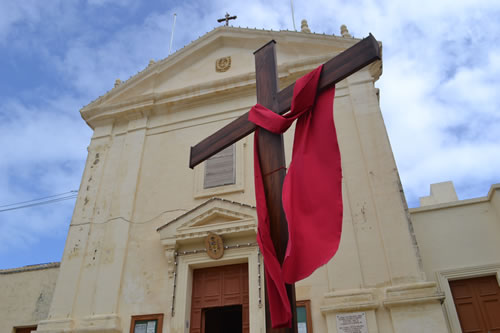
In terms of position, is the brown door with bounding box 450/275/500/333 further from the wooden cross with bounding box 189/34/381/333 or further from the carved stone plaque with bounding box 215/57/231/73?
the carved stone plaque with bounding box 215/57/231/73

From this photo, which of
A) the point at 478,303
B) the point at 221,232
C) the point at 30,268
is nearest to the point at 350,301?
the point at 221,232

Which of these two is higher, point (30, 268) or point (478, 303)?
point (30, 268)

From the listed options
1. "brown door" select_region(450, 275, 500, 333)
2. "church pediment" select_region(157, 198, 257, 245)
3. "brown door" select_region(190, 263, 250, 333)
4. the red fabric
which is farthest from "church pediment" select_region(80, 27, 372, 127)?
the red fabric

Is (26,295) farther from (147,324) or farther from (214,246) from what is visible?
(214,246)

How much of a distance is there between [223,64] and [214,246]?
5.37 metres

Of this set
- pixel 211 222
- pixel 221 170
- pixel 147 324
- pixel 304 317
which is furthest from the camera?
pixel 221 170

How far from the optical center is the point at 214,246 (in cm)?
798

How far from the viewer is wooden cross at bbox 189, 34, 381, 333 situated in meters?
2.92

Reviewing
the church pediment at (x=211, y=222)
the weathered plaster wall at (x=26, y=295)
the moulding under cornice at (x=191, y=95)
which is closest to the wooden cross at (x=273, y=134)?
the church pediment at (x=211, y=222)

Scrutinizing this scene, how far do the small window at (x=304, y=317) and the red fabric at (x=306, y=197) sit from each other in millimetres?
4492

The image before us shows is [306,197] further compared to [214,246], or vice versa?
[214,246]

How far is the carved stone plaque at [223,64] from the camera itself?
1091 centimetres

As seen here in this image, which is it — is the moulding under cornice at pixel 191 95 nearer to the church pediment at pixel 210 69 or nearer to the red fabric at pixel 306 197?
the church pediment at pixel 210 69

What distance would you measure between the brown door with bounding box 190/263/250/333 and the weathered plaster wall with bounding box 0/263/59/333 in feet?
16.5
